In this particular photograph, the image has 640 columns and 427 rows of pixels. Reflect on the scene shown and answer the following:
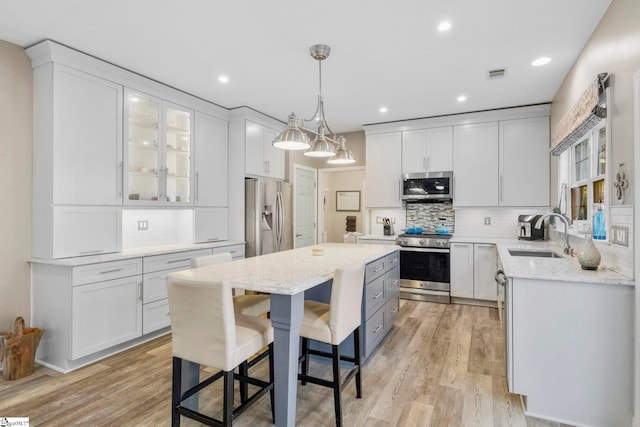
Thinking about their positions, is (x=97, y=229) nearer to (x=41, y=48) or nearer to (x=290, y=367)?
(x=41, y=48)

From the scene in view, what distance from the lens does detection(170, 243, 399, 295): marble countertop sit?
1.81 meters

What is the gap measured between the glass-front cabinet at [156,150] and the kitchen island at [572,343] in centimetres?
340

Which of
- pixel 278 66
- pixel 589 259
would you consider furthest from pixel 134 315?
pixel 589 259

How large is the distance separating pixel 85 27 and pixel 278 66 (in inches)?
60.8

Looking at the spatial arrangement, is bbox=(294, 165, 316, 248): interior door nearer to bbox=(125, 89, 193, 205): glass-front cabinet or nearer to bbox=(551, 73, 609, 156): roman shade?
bbox=(125, 89, 193, 205): glass-front cabinet

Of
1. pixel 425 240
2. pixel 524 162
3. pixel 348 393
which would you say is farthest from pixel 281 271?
pixel 524 162

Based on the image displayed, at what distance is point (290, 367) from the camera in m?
1.79

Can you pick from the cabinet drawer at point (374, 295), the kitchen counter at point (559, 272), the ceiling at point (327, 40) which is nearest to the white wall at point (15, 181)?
the ceiling at point (327, 40)

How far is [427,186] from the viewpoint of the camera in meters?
5.12

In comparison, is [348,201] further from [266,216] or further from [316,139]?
[316,139]

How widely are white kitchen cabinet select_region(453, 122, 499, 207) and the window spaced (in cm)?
112

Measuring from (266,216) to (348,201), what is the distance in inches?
150

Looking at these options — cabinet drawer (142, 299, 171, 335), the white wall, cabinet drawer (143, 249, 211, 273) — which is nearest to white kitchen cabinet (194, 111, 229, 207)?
cabinet drawer (143, 249, 211, 273)

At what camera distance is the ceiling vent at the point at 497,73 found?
11.2 feet
